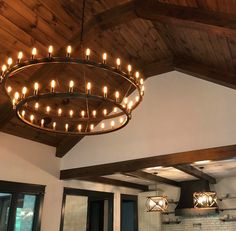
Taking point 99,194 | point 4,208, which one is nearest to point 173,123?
point 99,194

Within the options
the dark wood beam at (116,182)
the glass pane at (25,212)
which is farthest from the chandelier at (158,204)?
the glass pane at (25,212)

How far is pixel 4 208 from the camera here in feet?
16.0

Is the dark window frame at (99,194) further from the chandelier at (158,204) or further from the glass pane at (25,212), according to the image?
the chandelier at (158,204)

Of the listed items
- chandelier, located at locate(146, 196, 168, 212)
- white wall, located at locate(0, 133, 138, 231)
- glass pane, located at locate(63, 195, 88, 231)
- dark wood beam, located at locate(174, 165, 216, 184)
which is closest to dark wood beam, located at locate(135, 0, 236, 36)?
dark wood beam, located at locate(174, 165, 216, 184)

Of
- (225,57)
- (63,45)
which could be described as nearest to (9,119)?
(63,45)

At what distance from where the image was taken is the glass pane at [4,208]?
15.7ft

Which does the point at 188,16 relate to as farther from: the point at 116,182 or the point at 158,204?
the point at 116,182

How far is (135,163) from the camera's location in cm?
488

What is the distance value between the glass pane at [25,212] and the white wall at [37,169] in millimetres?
264

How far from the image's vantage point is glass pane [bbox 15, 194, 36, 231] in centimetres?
502

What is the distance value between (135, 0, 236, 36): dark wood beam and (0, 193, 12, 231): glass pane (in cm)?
387

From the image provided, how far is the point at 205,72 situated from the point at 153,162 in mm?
1760

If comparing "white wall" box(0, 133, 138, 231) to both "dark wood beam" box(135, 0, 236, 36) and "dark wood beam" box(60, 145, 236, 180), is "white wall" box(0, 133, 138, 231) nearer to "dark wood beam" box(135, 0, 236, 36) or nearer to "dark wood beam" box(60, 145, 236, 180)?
"dark wood beam" box(60, 145, 236, 180)

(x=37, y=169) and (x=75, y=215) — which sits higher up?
(x=37, y=169)
